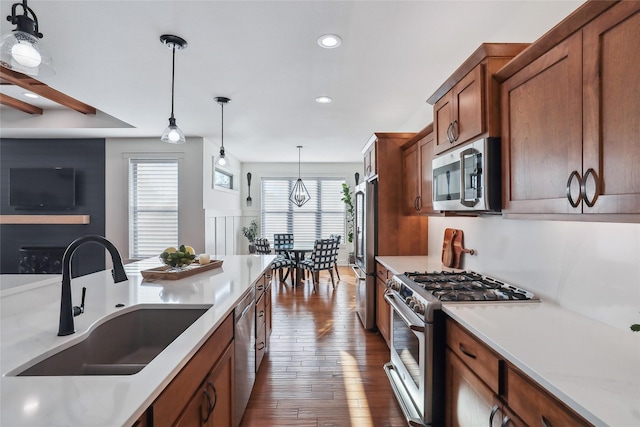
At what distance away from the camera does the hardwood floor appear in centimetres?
221

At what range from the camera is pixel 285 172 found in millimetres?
7914

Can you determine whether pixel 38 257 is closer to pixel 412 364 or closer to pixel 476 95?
pixel 412 364

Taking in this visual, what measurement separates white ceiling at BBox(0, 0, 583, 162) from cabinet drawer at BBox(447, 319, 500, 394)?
64.7 inches

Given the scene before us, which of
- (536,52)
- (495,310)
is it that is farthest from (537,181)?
(495,310)

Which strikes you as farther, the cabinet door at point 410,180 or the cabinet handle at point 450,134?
the cabinet door at point 410,180

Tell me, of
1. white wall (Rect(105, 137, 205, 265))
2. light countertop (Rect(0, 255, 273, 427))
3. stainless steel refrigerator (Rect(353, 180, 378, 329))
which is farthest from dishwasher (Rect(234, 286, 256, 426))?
white wall (Rect(105, 137, 205, 265))

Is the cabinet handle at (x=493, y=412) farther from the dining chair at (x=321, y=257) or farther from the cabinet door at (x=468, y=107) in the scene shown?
the dining chair at (x=321, y=257)

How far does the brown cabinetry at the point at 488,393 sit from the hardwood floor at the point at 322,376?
725mm

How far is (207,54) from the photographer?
246 cm

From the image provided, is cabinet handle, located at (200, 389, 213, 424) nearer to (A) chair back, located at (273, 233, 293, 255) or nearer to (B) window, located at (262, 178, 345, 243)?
(A) chair back, located at (273, 233, 293, 255)

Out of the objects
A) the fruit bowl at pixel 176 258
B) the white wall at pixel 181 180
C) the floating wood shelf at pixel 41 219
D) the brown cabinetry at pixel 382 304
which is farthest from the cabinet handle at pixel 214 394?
the floating wood shelf at pixel 41 219

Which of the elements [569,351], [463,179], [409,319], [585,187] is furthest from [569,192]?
[409,319]

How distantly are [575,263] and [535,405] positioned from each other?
2.73 feet

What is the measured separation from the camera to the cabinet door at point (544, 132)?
1194 mm
